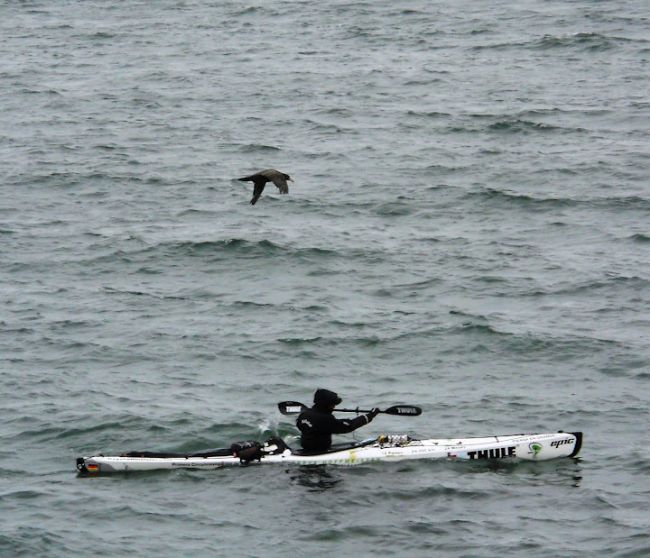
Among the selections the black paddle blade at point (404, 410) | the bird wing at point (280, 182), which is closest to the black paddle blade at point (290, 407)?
the black paddle blade at point (404, 410)

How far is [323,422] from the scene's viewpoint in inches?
656

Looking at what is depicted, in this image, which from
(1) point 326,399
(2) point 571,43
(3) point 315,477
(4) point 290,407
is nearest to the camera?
(1) point 326,399

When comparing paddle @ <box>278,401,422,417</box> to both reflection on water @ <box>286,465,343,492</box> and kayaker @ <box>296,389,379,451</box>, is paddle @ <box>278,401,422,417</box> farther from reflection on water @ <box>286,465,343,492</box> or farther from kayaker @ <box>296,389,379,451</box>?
reflection on water @ <box>286,465,343,492</box>

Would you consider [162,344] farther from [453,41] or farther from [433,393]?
[453,41]

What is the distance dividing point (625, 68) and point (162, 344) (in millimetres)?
20100

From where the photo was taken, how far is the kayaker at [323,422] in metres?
16.5

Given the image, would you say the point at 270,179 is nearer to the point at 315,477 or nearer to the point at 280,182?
the point at 280,182

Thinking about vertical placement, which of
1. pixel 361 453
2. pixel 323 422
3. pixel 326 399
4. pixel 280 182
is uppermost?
pixel 280 182

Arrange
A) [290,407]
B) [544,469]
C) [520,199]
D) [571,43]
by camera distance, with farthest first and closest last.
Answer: [571,43], [520,199], [290,407], [544,469]

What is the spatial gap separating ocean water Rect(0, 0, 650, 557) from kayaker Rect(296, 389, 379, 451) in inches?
16.3

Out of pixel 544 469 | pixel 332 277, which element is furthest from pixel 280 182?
pixel 332 277

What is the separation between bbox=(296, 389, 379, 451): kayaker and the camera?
16500mm

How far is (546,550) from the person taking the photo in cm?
1476

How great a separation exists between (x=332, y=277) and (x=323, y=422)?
25.3 ft
